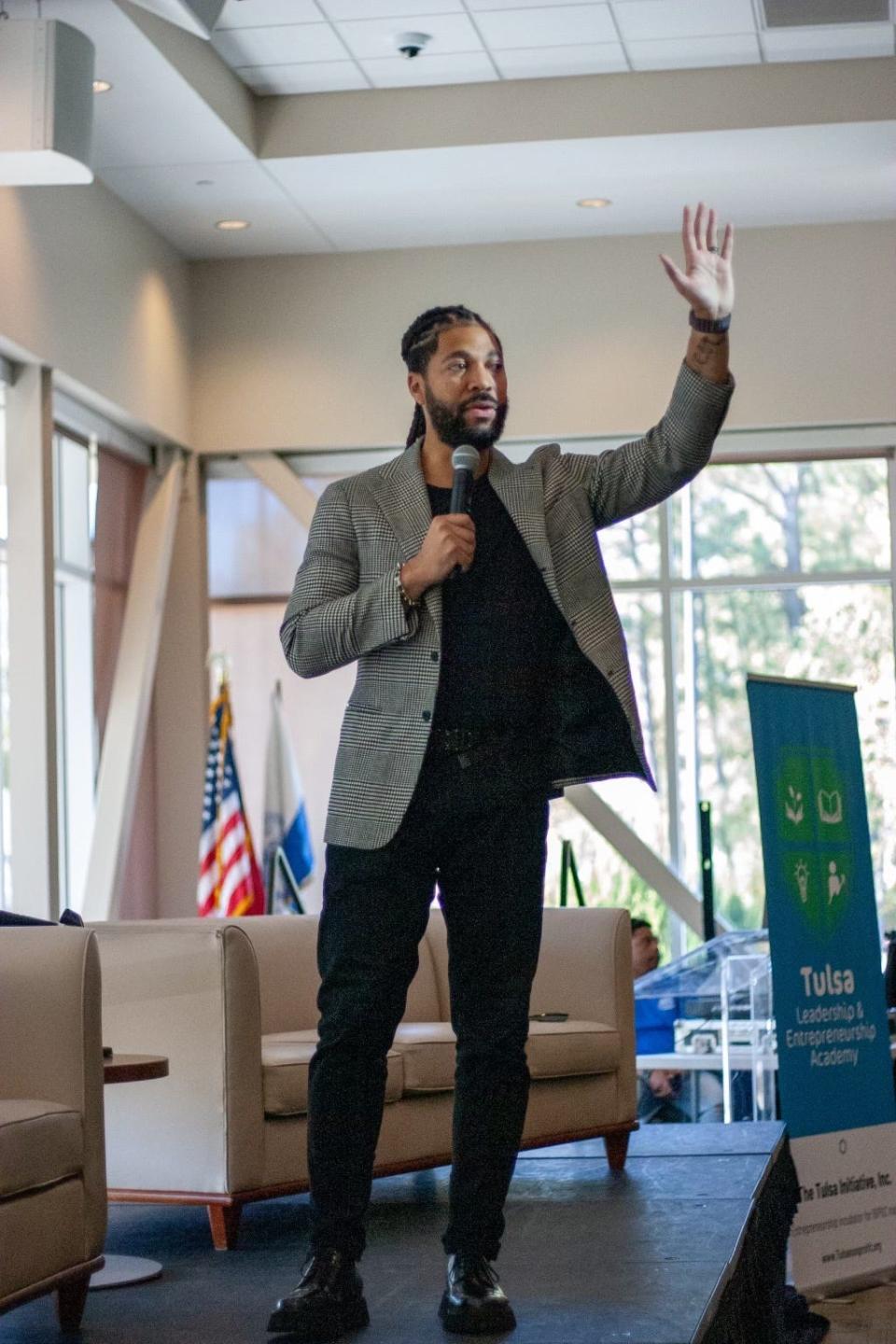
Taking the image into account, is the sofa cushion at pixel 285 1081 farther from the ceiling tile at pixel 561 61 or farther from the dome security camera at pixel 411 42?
the ceiling tile at pixel 561 61

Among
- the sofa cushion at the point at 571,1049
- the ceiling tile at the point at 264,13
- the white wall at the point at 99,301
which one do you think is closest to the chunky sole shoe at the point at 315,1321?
the sofa cushion at the point at 571,1049

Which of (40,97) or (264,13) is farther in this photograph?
(264,13)

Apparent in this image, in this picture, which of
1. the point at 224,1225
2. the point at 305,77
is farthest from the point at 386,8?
the point at 224,1225

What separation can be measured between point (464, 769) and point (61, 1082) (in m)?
0.90

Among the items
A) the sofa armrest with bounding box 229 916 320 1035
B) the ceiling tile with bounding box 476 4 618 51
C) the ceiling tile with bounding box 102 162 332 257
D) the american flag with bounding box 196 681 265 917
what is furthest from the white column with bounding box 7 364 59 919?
the ceiling tile with bounding box 476 4 618 51

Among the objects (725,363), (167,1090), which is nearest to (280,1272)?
(167,1090)

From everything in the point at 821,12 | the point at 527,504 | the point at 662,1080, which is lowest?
the point at 662,1080

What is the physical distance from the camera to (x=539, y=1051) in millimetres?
4172

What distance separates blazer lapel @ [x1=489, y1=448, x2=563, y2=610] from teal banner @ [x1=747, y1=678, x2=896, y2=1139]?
1.66 meters

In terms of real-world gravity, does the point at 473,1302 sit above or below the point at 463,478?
below

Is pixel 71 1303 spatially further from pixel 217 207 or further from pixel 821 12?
pixel 217 207

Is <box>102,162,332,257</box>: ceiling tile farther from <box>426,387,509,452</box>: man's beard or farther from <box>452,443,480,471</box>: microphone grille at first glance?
<box>452,443,480,471</box>: microphone grille

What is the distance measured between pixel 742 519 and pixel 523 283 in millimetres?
1546

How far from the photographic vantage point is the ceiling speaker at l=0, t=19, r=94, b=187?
4.94 m
